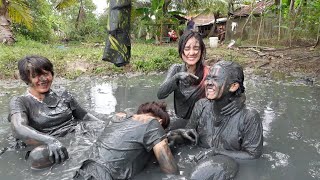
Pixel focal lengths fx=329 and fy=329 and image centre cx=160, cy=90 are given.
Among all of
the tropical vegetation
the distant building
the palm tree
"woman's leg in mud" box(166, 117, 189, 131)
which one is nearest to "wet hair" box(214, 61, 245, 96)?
"woman's leg in mud" box(166, 117, 189, 131)

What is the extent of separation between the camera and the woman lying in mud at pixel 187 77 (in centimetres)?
480

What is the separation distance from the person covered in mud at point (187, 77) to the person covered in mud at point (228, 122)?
834mm

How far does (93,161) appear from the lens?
3.40 meters

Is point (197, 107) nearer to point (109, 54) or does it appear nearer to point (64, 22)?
point (109, 54)

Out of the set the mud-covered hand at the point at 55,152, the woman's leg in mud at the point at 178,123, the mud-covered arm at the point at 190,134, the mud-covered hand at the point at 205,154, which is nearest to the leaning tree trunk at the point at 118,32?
the mud-covered hand at the point at 55,152

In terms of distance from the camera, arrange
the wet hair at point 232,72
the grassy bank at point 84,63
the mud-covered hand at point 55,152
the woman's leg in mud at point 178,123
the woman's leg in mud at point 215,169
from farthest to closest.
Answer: the grassy bank at point 84,63
the woman's leg in mud at point 178,123
the wet hair at point 232,72
the mud-covered hand at point 55,152
the woman's leg in mud at point 215,169

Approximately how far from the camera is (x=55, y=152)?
12.2ft

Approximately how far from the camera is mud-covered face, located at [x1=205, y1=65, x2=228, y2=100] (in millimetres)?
3803

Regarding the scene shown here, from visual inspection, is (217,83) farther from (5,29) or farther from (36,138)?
(5,29)

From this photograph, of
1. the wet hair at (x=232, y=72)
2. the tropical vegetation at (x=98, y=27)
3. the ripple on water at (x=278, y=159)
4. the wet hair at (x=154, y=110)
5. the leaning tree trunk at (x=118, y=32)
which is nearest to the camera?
the leaning tree trunk at (x=118, y=32)

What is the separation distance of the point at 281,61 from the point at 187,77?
7979 millimetres

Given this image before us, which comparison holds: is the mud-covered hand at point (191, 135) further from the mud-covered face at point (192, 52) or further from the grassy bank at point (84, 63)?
the grassy bank at point (84, 63)

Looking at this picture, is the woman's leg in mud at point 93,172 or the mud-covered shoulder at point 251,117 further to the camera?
the mud-covered shoulder at point 251,117

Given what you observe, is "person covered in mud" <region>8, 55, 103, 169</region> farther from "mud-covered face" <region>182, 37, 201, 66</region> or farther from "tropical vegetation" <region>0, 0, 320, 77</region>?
"tropical vegetation" <region>0, 0, 320, 77</region>
